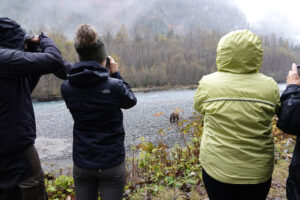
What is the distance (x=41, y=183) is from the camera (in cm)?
159

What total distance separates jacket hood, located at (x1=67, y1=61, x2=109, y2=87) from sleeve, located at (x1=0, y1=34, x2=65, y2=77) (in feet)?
0.76

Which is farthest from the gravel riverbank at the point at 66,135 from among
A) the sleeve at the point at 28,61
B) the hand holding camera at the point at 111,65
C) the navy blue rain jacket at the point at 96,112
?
the sleeve at the point at 28,61

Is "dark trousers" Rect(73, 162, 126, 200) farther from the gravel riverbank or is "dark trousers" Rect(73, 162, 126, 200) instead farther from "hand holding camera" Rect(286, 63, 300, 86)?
the gravel riverbank

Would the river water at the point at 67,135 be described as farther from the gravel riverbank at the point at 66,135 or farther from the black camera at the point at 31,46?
the black camera at the point at 31,46

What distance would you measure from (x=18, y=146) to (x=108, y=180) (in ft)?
2.29

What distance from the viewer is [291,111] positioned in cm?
124

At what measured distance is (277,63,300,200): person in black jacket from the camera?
1.23m

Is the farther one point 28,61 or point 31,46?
point 31,46

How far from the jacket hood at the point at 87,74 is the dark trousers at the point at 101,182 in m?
0.65

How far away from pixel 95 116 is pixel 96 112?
0.03m

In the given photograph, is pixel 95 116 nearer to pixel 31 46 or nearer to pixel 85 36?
pixel 85 36

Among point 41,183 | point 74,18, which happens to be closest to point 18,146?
point 41,183

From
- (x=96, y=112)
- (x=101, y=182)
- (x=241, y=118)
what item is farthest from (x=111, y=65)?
(x=241, y=118)

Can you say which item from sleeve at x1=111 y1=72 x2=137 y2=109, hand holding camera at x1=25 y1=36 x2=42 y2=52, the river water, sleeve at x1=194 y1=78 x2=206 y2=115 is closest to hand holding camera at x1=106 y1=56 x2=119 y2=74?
sleeve at x1=111 y1=72 x2=137 y2=109
